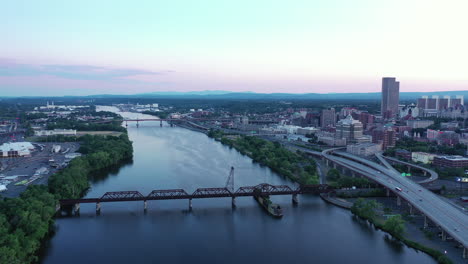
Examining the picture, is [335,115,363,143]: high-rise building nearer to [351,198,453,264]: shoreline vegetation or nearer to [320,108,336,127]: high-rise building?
[320,108,336,127]: high-rise building

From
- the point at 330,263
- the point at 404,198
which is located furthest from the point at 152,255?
the point at 404,198

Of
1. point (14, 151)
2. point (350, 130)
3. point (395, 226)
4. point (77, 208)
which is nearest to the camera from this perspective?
point (395, 226)

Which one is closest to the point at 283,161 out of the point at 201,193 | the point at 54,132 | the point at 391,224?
the point at 201,193

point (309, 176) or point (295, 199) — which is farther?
point (309, 176)

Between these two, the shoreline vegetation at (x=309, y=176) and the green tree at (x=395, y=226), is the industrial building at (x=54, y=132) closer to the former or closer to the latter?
the shoreline vegetation at (x=309, y=176)

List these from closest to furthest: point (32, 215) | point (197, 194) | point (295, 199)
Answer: point (32, 215), point (197, 194), point (295, 199)

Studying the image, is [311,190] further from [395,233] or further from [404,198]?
[395,233]

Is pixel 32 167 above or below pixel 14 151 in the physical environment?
below

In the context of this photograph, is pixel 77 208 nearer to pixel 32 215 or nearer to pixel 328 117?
pixel 32 215
